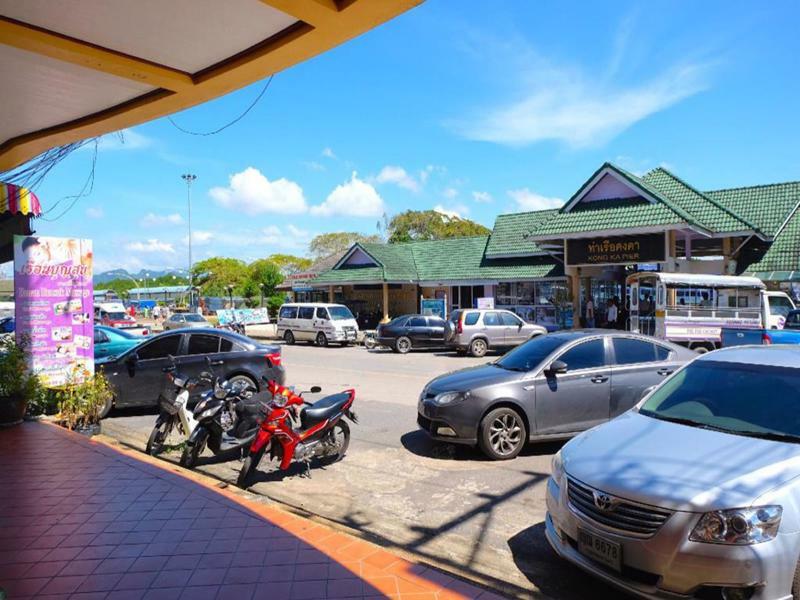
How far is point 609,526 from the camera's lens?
11.6 feet

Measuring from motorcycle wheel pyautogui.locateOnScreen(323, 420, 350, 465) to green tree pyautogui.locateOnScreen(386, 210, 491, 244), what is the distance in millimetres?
53072

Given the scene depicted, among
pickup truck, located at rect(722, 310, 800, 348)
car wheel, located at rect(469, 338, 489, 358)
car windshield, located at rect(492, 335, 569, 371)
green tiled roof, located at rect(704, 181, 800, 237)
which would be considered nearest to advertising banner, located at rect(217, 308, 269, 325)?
car wheel, located at rect(469, 338, 489, 358)

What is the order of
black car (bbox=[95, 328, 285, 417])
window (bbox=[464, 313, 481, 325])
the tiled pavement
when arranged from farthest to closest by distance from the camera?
1. window (bbox=[464, 313, 481, 325])
2. black car (bbox=[95, 328, 285, 417])
3. the tiled pavement

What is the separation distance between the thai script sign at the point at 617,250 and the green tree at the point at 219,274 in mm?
57688

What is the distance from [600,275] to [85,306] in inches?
882

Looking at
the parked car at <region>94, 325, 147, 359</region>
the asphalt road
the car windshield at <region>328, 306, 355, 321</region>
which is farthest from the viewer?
the car windshield at <region>328, 306, 355, 321</region>

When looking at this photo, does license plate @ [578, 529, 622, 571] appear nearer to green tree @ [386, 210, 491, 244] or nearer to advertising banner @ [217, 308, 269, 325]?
advertising banner @ [217, 308, 269, 325]

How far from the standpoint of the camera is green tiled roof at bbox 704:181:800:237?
24.2m

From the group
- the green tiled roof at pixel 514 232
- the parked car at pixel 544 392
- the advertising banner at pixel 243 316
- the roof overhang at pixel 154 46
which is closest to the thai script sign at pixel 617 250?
the green tiled roof at pixel 514 232

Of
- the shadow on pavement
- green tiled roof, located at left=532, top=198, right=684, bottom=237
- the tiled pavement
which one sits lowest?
the shadow on pavement

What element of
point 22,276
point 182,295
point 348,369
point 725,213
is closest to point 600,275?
point 725,213

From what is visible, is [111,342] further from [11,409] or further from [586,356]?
[586,356]

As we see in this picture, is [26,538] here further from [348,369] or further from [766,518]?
[348,369]

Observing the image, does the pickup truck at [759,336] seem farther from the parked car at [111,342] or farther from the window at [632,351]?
the parked car at [111,342]
